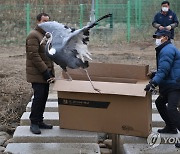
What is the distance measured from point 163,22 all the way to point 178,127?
4.63 metres

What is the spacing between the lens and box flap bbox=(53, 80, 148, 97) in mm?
5180

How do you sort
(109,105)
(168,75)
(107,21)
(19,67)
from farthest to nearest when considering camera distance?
1. (107,21)
2. (19,67)
3. (109,105)
4. (168,75)

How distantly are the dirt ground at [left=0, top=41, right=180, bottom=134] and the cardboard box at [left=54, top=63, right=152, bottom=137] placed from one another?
170cm

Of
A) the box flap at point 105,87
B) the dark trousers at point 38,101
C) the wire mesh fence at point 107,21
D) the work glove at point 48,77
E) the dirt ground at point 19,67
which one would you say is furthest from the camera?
the wire mesh fence at point 107,21

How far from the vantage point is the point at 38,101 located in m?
5.79

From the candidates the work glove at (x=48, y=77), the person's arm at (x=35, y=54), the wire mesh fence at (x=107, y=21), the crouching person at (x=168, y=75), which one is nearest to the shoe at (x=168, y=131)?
the crouching person at (x=168, y=75)

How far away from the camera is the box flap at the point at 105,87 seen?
5.18 m

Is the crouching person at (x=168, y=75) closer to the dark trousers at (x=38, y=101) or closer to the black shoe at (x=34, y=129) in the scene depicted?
the dark trousers at (x=38, y=101)

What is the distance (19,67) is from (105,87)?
6.08 metres

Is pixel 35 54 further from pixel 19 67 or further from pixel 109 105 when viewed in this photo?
pixel 19 67

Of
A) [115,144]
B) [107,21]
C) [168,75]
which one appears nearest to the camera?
[168,75]

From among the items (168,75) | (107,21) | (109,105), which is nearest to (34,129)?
(109,105)

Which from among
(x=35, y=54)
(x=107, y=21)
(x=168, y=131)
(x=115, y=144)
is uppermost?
(x=35, y=54)

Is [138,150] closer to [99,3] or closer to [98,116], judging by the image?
[98,116]
